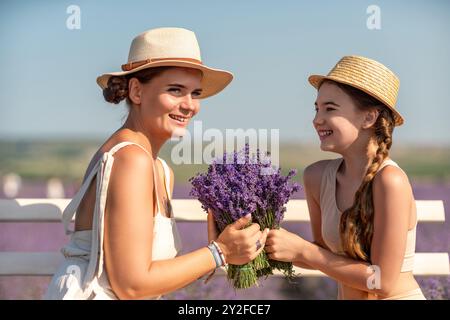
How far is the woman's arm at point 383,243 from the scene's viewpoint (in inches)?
116

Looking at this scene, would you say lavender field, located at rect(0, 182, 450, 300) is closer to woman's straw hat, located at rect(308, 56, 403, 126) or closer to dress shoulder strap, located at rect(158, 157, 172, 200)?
dress shoulder strap, located at rect(158, 157, 172, 200)

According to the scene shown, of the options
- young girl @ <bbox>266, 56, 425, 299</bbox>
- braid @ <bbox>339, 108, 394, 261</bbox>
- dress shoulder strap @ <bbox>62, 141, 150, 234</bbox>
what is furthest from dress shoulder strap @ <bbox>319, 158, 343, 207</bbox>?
dress shoulder strap @ <bbox>62, 141, 150, 234</bbox>

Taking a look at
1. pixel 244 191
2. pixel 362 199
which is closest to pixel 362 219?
pixel 362 199

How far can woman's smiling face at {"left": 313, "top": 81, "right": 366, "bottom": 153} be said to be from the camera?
3.09 meters

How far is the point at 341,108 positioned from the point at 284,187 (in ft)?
1.56

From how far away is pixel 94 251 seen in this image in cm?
277

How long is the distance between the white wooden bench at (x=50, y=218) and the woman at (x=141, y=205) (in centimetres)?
72

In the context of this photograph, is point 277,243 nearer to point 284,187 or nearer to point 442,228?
point 284,187

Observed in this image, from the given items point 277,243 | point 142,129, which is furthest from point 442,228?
point 142,129

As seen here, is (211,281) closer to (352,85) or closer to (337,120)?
(337,120)

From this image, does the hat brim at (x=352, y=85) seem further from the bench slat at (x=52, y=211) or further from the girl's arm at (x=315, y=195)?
the bench slat at (x=52, y=211)

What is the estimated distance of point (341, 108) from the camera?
311 centimetres

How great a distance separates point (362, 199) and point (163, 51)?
1.11 meters

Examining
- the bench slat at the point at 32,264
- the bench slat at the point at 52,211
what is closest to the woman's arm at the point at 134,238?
the bench slat at the point at 52,211
